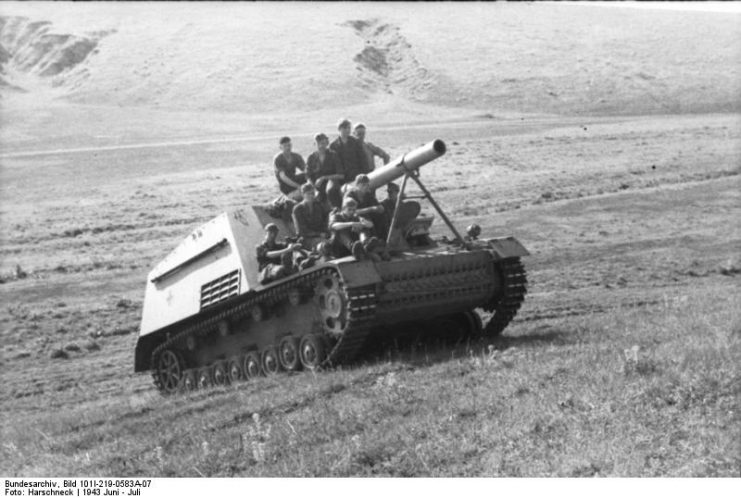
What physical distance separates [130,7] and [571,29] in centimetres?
1488

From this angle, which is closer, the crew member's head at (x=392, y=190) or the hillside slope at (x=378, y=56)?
the crew member's head at (x=392, y=190)

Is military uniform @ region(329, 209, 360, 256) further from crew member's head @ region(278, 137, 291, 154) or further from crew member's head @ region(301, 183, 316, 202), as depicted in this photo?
crew member's head @ region(278, 137, 291, 154)

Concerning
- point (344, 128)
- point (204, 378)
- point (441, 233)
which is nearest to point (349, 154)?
point (344, 128)

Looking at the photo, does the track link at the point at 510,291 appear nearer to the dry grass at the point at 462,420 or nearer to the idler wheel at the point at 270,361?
the dry grass at the point at 462,420

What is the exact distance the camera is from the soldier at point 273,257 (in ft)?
49.9

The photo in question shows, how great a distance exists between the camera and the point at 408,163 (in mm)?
14367

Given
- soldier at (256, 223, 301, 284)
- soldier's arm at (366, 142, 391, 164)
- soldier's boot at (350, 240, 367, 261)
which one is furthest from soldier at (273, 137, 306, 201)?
Answer: soldier's boot at (350, 240, 367, 261)

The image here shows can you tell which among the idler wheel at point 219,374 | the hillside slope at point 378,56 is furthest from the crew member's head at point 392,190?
the hillside slope at point 378,56

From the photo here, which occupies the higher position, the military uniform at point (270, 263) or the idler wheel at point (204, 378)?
the military uniform at point (270, 263)

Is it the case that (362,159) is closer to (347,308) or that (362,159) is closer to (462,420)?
(347,308)

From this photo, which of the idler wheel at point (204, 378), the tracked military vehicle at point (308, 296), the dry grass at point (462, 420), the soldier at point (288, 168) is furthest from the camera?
the idler wheel at point (204, 378)

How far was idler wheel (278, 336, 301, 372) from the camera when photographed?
49.9 ft

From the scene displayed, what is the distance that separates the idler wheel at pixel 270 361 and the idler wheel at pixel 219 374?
1248 millimetres

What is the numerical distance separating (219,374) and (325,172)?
138 inches
